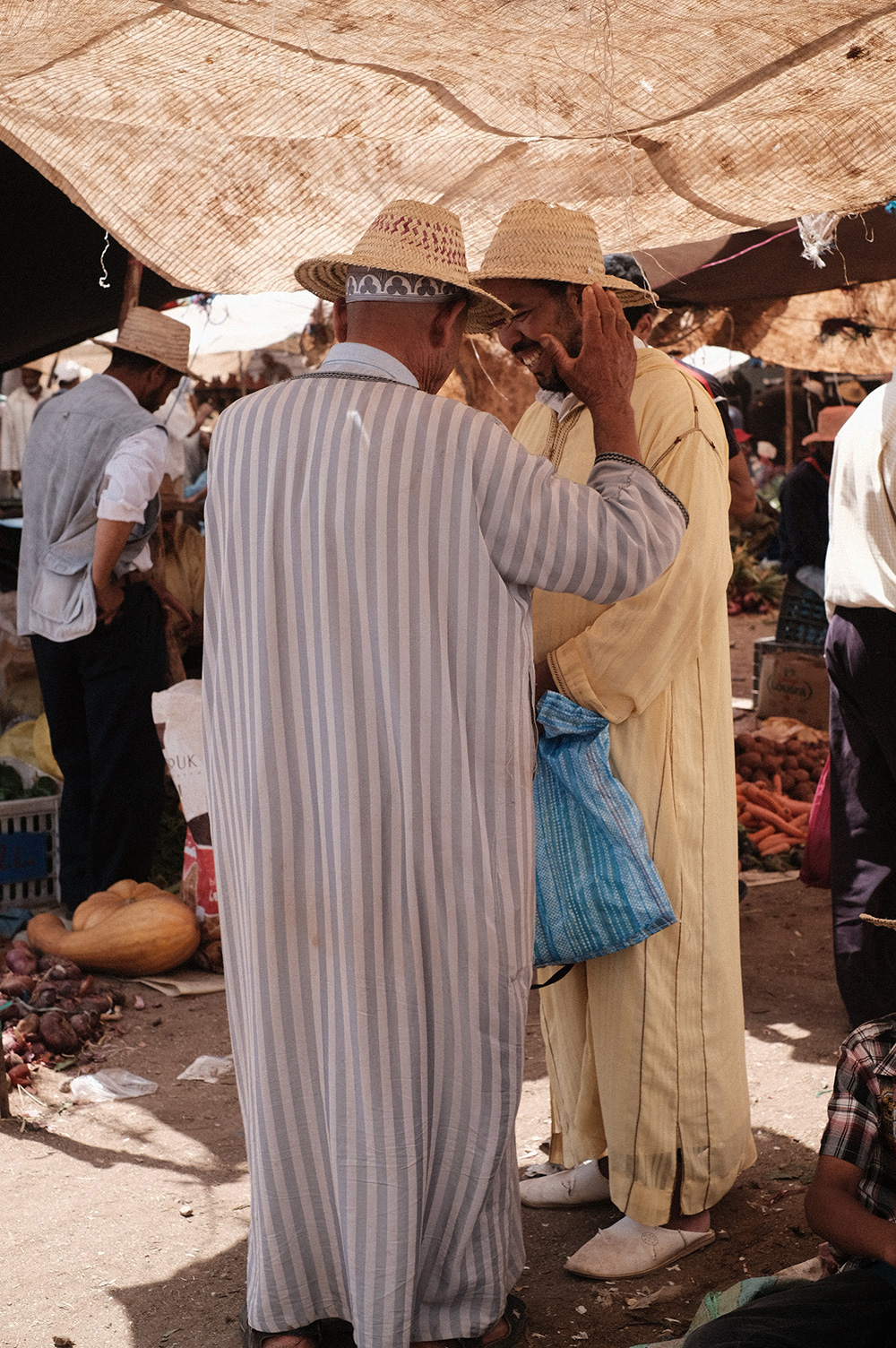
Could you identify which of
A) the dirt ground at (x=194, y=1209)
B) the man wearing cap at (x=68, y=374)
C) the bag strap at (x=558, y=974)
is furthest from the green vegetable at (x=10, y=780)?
the man wearing cap at (x=68, y=374)

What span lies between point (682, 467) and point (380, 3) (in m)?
1.03

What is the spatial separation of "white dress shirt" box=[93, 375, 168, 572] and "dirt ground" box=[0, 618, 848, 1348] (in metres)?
1.78

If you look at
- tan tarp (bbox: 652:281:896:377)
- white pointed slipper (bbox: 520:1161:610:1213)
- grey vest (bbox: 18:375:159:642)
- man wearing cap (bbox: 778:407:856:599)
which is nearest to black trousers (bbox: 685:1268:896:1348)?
white pointed slipper (bbox: 520:1161:610:1213)

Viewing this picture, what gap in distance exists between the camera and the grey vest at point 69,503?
15.8 feet

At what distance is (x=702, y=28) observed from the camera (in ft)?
8.24

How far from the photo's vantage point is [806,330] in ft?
20.7

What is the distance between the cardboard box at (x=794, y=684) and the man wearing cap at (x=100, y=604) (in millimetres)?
4029

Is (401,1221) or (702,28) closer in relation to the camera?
(401,1221)

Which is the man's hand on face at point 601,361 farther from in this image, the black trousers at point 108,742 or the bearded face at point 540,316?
the black trousers at point 108,742

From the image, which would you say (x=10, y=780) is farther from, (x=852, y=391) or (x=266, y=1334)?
(x=852, y=391)

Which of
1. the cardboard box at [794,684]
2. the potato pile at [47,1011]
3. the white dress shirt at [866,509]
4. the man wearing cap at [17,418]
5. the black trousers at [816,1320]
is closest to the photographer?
the black trousers at [816,1320]

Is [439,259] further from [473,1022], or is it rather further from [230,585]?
[473,1022]

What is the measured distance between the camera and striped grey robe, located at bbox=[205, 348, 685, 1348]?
6.48 ft

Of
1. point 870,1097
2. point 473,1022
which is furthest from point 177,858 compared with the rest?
point 870,1097
